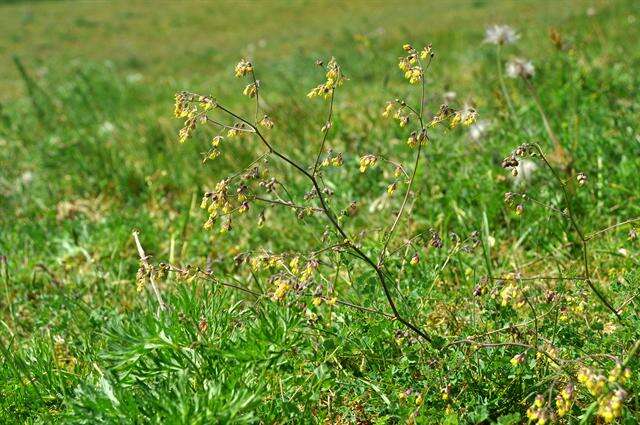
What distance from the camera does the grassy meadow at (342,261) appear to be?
6.63ft

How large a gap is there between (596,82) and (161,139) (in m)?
3.60

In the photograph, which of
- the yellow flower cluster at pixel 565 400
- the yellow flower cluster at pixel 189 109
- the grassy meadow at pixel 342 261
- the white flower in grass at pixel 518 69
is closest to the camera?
the yellow flower cluster at pixel 565 400

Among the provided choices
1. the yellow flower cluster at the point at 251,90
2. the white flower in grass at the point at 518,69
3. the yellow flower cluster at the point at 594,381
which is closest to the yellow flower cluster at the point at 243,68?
the yellow flower cluster at the point at 251,90

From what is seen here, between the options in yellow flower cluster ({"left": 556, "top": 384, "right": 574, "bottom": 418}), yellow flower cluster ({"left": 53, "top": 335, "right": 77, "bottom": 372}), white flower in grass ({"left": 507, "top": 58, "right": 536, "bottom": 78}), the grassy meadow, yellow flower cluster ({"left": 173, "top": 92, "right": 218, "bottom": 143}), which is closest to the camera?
yellow flower cluster ({"left": 556, "top": 384, "right": 574, "bottom": 418})

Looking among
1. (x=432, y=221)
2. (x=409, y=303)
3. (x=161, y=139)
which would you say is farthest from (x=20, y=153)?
(x=409, y=303)

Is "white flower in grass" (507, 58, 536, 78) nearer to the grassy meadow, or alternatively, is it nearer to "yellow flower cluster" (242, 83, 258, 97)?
the grassy meadow

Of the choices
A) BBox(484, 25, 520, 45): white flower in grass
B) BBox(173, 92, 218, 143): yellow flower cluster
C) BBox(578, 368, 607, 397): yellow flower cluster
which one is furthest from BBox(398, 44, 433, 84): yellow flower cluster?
BBox(484, 25, 520, 45): white flower in grass

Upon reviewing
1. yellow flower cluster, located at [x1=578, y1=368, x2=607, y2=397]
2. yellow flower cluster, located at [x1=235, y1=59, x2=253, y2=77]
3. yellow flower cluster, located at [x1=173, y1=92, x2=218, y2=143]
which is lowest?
yellow flower cluster, located at [x1=578, y1=368, x2=607, y2=397]

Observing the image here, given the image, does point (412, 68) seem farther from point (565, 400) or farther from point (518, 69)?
point (518, 69)

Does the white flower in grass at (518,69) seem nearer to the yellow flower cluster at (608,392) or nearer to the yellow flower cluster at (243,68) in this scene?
the yellow flower cluster at (243,68)

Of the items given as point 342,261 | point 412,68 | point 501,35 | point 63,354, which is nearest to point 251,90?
point 412,68

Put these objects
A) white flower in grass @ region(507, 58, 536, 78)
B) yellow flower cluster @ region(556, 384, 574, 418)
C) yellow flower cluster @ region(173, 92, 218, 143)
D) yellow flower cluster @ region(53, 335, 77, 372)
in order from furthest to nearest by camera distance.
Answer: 1. white flower in grass @ region(507, 58, 536, 78)
2. yellow flower cluster @ region(53, 335, 77, 372)
3. yellow flower cluster @ region(173, 92, 218, 143)
4. yellow flower cluster @ region(556, 384, 574, 418)

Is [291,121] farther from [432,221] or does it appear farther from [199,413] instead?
[199,413]

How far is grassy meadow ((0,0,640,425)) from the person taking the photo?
2021 mm
